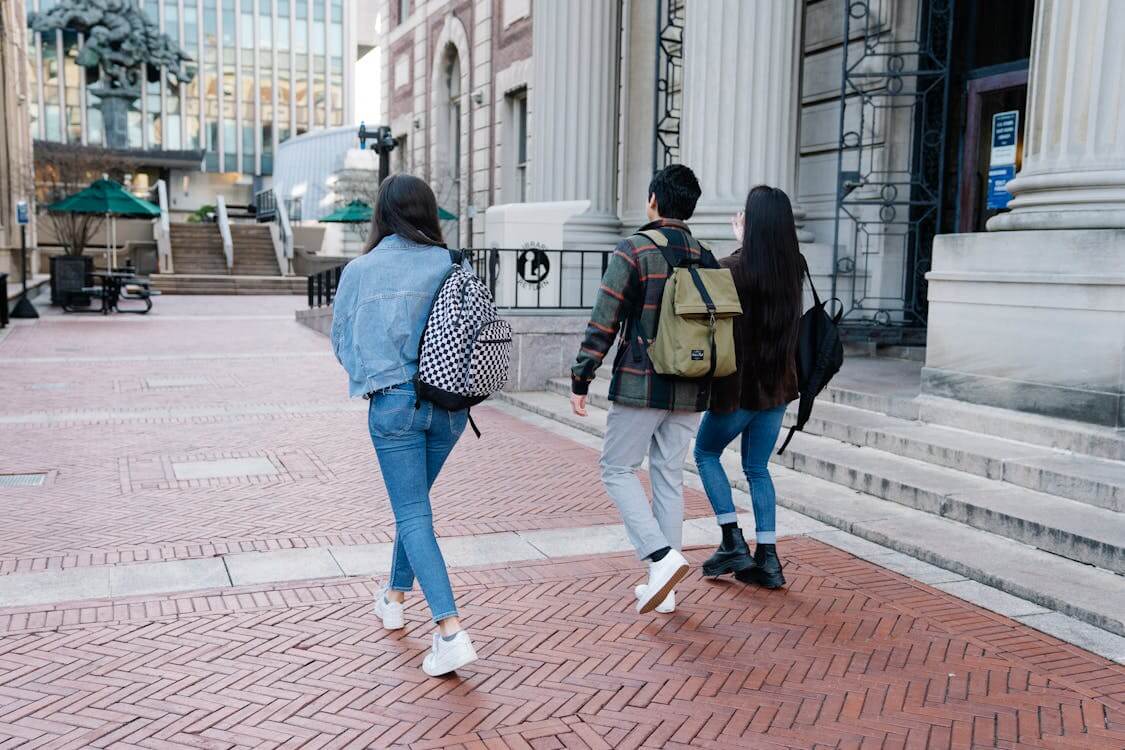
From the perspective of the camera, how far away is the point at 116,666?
14.2 feet

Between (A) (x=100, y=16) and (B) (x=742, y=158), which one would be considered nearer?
(B) (x=742, y=158)

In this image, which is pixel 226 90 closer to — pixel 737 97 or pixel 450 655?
pixel 737 97

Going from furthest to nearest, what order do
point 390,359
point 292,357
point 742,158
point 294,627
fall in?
point 292,357 → point 742,158 → point 294,627 → point 390,359

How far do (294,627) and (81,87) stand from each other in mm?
78954

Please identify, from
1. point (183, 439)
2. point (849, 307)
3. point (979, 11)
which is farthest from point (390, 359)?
point (979, 11)

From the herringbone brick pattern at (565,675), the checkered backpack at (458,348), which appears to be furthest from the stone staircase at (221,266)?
the checkered backpack at (458,348)

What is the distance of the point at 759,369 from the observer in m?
5.16

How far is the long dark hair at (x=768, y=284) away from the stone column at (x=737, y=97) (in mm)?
6955

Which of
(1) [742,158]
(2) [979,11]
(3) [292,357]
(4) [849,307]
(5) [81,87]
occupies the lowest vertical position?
(3) [292,357]

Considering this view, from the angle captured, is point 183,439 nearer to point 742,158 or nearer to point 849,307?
point 742,158

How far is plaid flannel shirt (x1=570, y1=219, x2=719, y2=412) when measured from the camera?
15.5 feet

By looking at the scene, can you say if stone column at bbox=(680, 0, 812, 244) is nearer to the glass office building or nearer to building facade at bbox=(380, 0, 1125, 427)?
building facade at bbox=(380, 0, 1125, 427)

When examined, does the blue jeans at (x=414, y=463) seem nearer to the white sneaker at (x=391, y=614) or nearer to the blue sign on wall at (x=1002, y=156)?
the white sneaker at (x=391, y=614)

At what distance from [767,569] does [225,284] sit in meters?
Answer: 33.5
